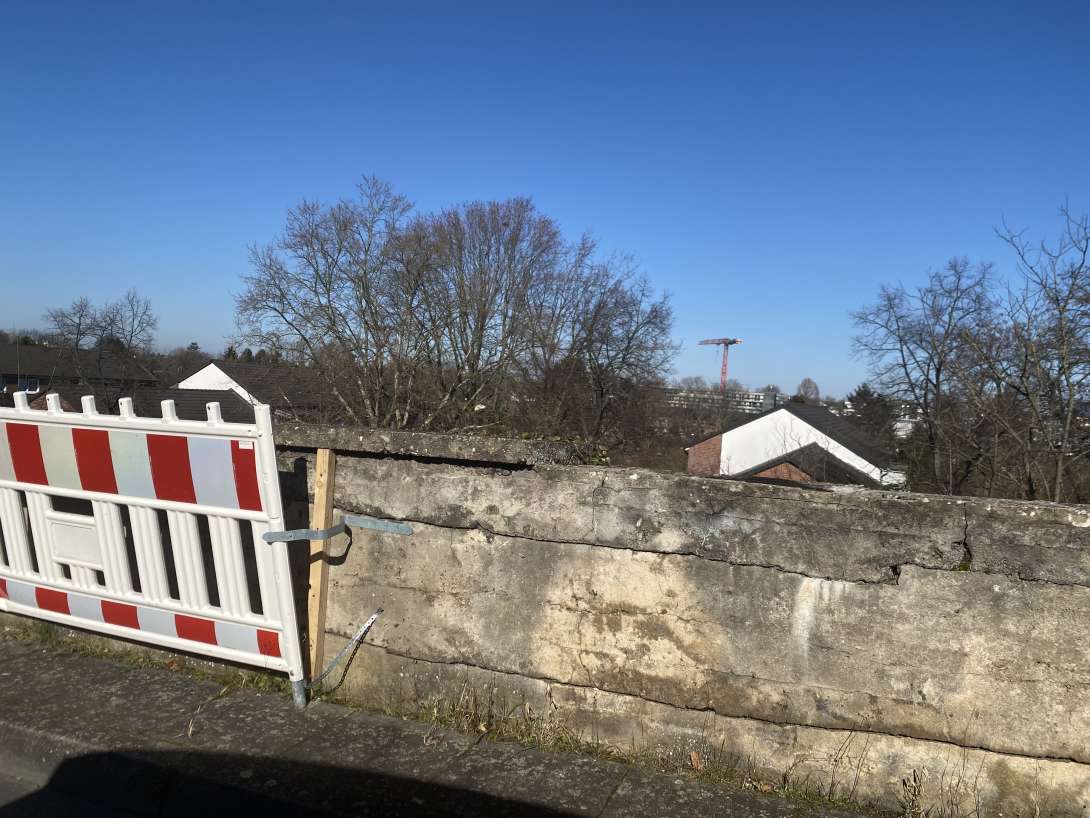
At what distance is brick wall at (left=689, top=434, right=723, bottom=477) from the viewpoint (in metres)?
48.5

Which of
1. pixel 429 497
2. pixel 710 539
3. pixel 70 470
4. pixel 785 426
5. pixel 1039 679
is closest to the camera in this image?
pixel 1039 679

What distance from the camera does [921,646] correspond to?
239 centimetres

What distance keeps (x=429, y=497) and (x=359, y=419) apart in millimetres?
25651

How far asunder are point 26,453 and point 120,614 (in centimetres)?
89

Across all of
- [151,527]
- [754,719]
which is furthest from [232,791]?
[754,719]

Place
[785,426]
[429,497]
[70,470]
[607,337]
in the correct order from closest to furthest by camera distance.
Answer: [429,497] < [70,470] < [607,337] < [785,426]

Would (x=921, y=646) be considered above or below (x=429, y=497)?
below

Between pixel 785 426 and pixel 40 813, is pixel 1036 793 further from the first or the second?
pixel 785 426

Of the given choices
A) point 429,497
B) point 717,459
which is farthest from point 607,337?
point 429,497

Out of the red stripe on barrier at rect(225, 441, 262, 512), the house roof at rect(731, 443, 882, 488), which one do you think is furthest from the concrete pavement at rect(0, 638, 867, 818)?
the house roof at rect(731, 443, 882, 488)

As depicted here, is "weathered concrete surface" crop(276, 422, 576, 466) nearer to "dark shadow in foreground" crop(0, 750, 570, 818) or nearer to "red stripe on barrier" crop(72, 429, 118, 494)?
"red stripe on barrier" crop(72, 429, 118, 494)

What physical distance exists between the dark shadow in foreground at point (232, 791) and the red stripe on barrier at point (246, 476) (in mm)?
969

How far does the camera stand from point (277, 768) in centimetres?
265

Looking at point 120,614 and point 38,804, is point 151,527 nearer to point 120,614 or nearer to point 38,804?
point 120,614
